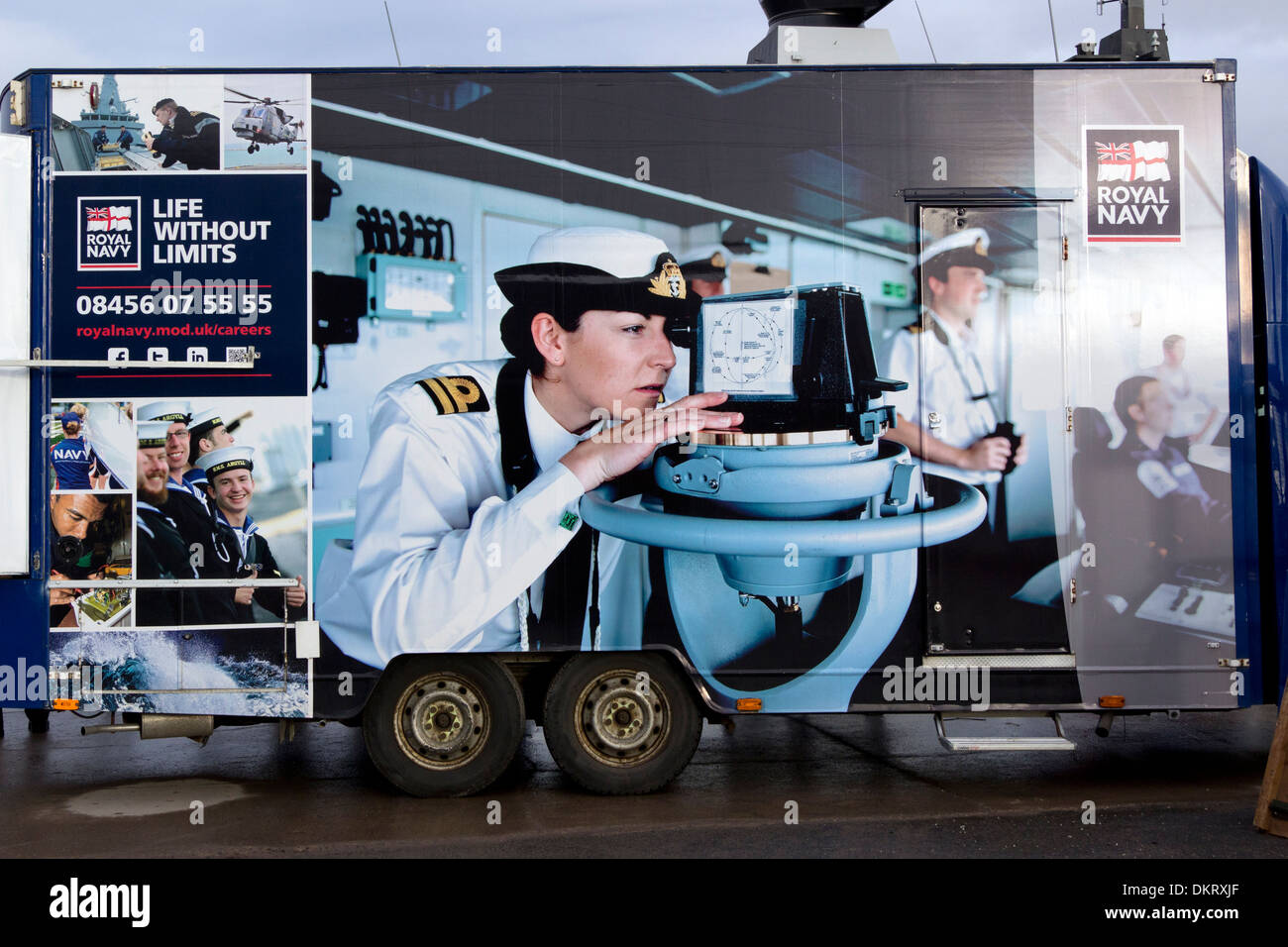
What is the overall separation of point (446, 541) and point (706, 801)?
84.4 inches

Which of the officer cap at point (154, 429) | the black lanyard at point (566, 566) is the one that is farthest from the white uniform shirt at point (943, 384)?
the officer cap at point (154, 429)

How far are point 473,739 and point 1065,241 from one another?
4322mm

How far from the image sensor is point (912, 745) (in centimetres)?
880

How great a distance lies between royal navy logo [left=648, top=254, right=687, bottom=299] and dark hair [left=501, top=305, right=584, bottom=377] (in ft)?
1.57

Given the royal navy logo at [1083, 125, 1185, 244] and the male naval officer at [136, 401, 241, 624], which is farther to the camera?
the royal navy logo at [1083, 125, 1185, 244]

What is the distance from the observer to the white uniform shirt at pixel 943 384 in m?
6.85

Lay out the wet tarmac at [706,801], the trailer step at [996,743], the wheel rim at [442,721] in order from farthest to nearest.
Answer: the wheel rim at [442,721] → the trailer step at [996,743] → the wet tarmac at [706,801]

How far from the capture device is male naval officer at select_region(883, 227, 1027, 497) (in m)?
6.86

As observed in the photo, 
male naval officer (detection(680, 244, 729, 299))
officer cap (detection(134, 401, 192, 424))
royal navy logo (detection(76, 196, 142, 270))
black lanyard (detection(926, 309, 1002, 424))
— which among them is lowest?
officer cap (detection(134, 401, 192, 424))

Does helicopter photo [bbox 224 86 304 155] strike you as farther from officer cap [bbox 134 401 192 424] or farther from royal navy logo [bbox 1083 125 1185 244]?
royal navy logo [bbox 1083 125 1185 244]

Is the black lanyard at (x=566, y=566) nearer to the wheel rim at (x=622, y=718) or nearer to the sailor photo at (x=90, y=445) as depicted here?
the wheel rim at (x=622, y=718)

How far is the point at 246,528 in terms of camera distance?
6820 millimetres

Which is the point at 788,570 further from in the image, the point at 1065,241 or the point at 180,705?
the point at 180,705

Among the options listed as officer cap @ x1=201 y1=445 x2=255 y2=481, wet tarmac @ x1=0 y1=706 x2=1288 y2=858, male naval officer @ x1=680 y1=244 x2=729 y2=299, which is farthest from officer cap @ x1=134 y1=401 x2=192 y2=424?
male naval officer @ x1=680 y1=244 x2=729 y2=299
